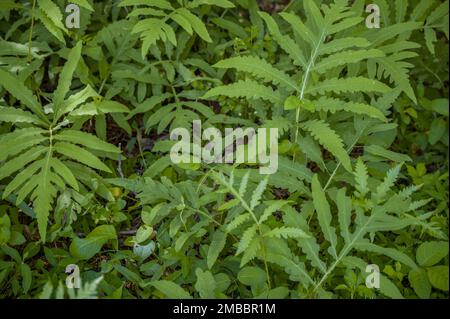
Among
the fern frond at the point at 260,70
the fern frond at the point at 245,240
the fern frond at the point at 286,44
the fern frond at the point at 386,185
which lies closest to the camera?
the fern frond at the point at 245,240

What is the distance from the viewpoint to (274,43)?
453 centimetres

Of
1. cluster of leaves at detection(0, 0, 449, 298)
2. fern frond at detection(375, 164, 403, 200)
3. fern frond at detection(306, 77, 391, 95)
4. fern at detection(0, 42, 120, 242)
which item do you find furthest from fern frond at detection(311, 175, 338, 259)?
fern at detection(0, 42, 120, 242)

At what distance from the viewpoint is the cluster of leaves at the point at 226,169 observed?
3.21 meters

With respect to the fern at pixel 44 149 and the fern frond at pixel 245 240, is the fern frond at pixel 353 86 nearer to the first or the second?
the fern frond at pixel 245 240

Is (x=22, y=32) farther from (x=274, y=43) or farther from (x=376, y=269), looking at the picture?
(x=376, y=269)

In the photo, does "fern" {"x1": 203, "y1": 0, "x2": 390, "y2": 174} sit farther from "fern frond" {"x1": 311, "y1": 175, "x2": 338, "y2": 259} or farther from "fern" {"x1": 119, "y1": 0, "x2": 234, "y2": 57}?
"fern" {"x1": 119, "y1": 0, "x2": 234, "y2": 57}

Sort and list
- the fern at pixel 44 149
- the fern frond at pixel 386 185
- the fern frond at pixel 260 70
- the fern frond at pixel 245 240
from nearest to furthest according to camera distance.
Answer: the fern frond at pixel 245 240 → the fern frond at pixel 386 185 → the fern at pixel 44 149 → the fern frond at pixel 260 70

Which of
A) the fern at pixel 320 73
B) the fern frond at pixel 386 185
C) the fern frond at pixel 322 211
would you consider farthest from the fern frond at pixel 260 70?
the fern frond at pixel 386 185

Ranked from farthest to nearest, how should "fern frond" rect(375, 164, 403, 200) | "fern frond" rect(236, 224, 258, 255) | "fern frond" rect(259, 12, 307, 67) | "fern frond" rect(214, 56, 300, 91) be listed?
1. "fern frond" rect(259, 12, 307, 67)
2. "fern frond" rect(214, 56, 300, 91)
3. "fern frond" rect(375, 164, 403, 200)
4. "fern frond" rect(236, 224, 258, 255)

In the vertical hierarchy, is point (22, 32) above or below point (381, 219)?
above

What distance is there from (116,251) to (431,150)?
272 cm

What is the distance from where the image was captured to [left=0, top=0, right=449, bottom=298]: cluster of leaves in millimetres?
3213
